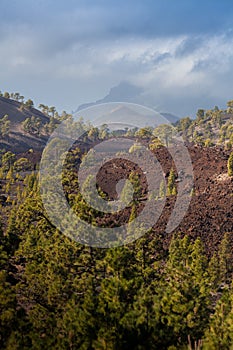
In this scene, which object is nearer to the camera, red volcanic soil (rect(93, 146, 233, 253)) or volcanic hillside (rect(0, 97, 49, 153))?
red volcanic soil (rect(93, 146, 233, 253))

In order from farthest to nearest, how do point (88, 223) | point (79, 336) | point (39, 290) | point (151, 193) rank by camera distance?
point (151, 193) → point (88, 223) → point (39, 290) → point (79, 336)

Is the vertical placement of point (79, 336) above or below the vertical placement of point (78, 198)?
below

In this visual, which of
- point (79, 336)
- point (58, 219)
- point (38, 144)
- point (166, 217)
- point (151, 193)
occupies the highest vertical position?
point (38, 144)

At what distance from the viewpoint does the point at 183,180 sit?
7044 centimetres

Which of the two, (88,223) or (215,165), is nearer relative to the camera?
(88,223)

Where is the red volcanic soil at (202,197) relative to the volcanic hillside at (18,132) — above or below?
below

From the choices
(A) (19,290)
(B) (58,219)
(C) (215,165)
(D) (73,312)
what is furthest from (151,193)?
(D) (73,312)

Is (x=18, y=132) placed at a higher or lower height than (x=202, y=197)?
higher

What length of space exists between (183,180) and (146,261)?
135ft

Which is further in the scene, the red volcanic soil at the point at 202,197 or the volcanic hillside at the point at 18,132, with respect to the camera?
the volcanic hillside at the point at 18,132

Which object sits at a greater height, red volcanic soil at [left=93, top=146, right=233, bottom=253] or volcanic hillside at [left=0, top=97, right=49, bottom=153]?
volcanic hillside at [left=0, top=97, right=49, bottom=153]

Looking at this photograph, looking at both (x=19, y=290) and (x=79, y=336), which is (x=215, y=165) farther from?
(x=79, y=336)

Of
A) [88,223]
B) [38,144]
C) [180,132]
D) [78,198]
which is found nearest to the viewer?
[88,223]

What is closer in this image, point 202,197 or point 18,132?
point 202,197
